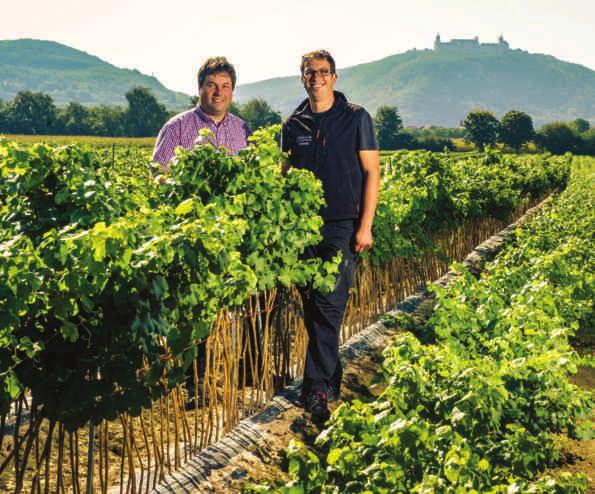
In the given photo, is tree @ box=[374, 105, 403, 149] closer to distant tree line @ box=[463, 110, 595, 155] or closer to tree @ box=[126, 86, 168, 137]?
distant tree line @ box=[463, 110, 595, 155]

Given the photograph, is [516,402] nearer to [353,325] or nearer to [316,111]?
[316,111]

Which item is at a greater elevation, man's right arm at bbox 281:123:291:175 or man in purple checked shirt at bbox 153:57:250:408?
A: man in purple checked shirt at bbox 153:57:250:408

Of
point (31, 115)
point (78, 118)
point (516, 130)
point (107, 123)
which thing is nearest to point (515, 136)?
point (516, 130)

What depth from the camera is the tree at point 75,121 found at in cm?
9912

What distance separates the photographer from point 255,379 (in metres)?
4.72

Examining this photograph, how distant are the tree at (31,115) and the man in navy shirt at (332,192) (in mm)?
99804

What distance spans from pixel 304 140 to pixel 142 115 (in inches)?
4281

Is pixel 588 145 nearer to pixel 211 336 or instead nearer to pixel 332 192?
pixel 332 192

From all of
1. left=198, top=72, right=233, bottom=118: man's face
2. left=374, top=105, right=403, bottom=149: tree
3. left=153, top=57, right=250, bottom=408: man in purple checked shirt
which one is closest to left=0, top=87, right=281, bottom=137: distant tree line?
left=374, top=105, right=403, bottom=149: tree

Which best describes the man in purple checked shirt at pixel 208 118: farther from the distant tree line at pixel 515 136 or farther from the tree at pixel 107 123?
the distant tree line at pixel 515 136

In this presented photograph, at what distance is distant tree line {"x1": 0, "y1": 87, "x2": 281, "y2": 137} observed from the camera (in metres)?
98.1

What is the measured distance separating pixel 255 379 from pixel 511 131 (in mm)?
117080

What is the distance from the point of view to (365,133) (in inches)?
180

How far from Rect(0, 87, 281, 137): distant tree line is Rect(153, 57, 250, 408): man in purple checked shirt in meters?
96.9
